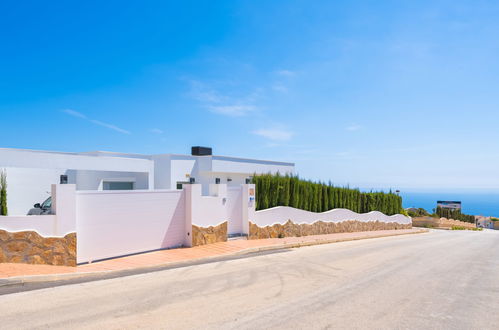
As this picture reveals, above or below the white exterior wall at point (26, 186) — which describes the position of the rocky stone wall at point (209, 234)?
below

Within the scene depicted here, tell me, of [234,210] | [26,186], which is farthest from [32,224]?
[26,186]

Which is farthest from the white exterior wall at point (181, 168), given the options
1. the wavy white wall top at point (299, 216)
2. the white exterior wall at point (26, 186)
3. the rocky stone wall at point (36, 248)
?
the rocky stone wall at point (36, 248)

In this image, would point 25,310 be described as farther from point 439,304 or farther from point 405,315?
point 439,304

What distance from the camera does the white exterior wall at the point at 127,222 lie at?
10938 millimetres

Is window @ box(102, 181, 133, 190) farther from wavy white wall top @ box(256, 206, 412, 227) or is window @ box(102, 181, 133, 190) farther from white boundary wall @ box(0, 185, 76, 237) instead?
white boundary wall @ box(0, 185, 76, 237)

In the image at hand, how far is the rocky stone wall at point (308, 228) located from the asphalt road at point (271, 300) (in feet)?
17.6

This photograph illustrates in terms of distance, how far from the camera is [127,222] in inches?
479

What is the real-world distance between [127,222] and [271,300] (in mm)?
6394

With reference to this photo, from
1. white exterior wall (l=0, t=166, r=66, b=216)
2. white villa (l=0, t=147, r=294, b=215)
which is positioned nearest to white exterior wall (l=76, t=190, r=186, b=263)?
white villa (l=0, t=147, r=294, b=215)

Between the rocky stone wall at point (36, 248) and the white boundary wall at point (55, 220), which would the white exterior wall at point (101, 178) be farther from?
the rocky stone wall at point (36, 248)

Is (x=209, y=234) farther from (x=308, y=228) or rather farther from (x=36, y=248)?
(x=308, y=228)

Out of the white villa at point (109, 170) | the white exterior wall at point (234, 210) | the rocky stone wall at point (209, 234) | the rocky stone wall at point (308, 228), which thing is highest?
the white villa at point (109, 170)

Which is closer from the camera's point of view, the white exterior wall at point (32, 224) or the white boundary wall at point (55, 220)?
the white exterior wall at point (32, 224)

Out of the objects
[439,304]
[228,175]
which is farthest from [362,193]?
[439,304]
